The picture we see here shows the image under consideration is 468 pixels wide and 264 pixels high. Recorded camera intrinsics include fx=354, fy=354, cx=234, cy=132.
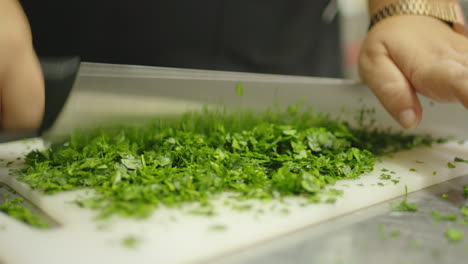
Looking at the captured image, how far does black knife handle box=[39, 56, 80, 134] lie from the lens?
38.3 inches

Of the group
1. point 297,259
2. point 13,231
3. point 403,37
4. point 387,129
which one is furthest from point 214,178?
point 387,129

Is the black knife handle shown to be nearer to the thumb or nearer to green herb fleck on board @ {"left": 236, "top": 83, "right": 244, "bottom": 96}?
green herb fleck on board @ {"left": 236, "top": 83, "right": 244, "bottom": 96}

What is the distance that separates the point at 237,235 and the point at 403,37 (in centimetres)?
95

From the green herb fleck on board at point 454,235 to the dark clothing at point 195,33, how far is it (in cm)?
138

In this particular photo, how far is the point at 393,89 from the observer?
1.17m

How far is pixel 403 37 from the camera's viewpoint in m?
1.22

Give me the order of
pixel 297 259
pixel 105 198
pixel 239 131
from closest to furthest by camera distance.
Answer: pixel 297 259 → pixel 105 198 → pixel 239 131

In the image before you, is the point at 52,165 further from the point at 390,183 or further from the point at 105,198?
the point at 390,183

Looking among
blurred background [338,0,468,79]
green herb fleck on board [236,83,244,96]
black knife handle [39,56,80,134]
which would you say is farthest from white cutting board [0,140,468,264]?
blurred background [338,0,468,79]

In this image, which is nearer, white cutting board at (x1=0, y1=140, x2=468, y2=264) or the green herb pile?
white cutting board at (x1=0, y1=140, x2=468, y2=264)

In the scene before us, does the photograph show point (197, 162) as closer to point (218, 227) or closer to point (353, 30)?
point (218, 227)

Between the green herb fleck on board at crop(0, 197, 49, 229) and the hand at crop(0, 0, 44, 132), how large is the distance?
221 mm

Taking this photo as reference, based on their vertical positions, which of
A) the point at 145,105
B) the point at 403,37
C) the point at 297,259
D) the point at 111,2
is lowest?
the point at 297,259

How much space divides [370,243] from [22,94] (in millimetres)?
908
